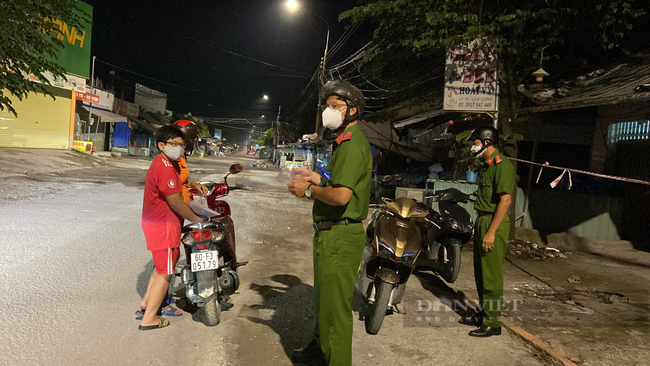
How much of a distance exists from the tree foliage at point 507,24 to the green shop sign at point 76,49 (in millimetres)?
19316

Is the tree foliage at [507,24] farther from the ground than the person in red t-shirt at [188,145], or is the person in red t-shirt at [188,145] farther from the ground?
the tree foliage at [507,24]

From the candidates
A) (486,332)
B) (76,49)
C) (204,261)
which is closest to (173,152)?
(204,261)

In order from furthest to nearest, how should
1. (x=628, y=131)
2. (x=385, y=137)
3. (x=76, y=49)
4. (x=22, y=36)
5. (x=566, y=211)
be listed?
(x=76, y=49)
(x=385, y=137)
(x=566, y=211)
(x=628, y=131)
(x=22, y=36)

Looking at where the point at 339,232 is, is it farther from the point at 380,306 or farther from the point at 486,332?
A: the point at 486,332

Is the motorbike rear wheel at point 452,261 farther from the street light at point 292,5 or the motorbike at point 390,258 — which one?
the street light at point 292,5

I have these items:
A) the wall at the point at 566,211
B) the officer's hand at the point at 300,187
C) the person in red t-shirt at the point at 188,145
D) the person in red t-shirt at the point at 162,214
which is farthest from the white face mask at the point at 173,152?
the wall at the point at 566,211

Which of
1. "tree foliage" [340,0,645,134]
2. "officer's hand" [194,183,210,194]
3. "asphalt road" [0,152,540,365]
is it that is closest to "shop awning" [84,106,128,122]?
"asphalt road" [0,152,540,365]

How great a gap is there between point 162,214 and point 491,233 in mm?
2852

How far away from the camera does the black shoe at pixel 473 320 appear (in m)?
3.76

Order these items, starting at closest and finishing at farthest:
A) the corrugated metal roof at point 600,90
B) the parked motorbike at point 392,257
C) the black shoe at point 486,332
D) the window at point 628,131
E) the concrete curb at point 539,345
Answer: the concrete curb at point 539,345, the parked motorbike at point 392,257, the black shoe at point 486,332, the corrugated metal roof at point 600,90, the window at point 628,131

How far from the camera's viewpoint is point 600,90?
5992mm

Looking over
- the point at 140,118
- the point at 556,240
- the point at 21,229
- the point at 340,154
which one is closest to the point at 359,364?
the point at 340,154

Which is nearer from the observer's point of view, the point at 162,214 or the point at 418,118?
the point at 162,214

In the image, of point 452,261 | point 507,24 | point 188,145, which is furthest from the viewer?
point 507,24
